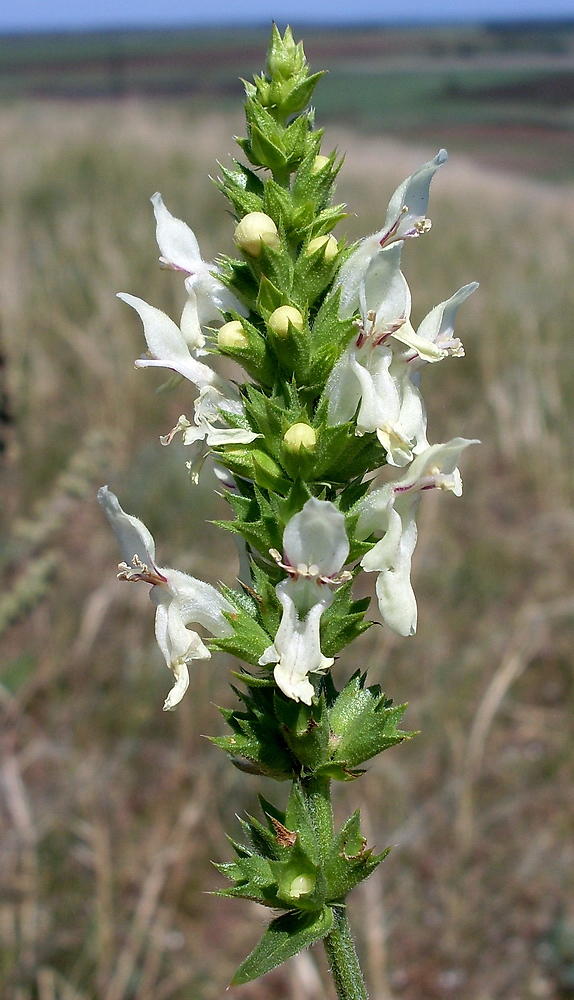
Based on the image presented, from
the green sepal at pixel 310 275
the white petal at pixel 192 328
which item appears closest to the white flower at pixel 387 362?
the green sepal at pixel 310 275

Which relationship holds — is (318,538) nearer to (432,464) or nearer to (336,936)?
(432,464)

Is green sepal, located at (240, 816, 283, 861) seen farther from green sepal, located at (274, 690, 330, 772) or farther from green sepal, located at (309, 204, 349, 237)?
green sepal, located at (309, 204, 349, 237)

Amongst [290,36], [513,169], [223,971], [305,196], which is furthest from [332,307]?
[513,169]

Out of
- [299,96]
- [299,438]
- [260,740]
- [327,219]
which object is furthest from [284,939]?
[299,96]

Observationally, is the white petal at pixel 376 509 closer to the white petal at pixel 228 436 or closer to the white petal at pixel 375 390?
the white petal at pixel 375 390

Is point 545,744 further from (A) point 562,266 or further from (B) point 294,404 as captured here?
(A) point 562,266

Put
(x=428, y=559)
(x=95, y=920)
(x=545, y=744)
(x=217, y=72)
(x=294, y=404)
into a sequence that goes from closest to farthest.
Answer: (x=294, y=404)
(x=95, y=920)
(x=545, y=744)
(x=428, y=559)
(x=217, y=72)
